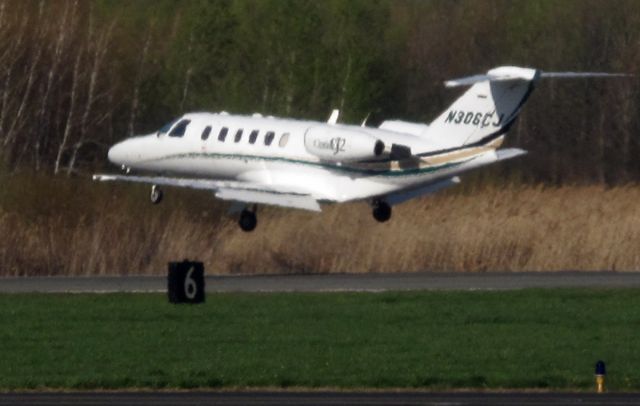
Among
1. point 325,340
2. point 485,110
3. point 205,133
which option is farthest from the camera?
point 205,133

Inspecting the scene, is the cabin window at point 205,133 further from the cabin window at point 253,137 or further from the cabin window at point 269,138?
the cabin window at point 269,138

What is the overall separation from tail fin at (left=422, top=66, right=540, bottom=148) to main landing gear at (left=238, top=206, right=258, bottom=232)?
14.0 feet

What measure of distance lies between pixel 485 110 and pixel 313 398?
25.2 m

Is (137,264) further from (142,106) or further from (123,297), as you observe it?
(142,106)

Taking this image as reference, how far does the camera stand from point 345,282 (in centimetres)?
4219

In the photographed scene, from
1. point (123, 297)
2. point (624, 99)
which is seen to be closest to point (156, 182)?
point (123, 297)

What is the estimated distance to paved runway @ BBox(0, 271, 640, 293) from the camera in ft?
132

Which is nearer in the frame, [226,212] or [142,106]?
[226,212]

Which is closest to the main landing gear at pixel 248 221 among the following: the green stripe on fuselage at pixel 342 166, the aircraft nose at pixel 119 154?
the green stripe on fuselage at pixel 342 166

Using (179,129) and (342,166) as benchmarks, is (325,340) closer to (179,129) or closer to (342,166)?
(342,166)

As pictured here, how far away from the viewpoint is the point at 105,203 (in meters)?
52.1

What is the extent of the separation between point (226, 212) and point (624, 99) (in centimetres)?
2621

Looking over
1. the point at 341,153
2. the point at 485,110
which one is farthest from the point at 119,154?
the point at 485,110

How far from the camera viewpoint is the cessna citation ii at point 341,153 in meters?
47.2
